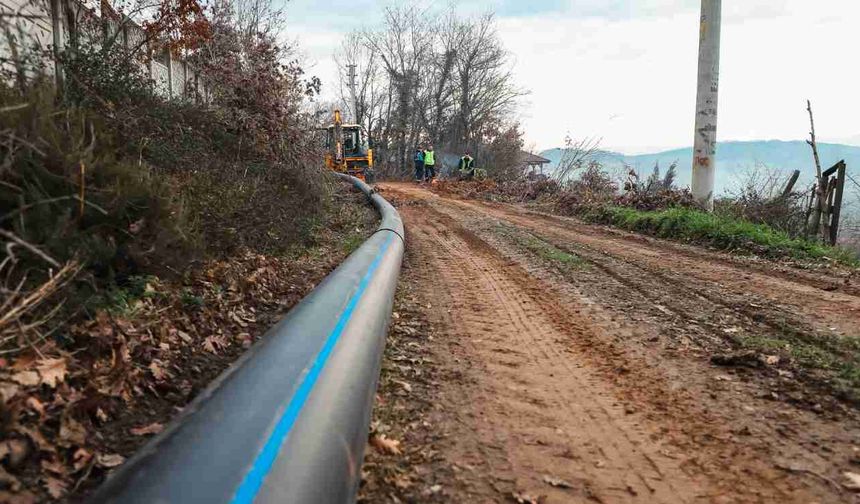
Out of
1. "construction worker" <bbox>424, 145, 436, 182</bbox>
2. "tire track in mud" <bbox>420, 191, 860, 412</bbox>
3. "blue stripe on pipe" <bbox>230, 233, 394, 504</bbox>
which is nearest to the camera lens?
"blue stripe on pipe" <bbox>230, 233, 394, 504</bbox>

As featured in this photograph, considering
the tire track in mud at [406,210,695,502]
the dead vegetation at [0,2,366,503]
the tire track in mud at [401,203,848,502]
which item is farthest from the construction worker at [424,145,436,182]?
the tire track in mud at [401,203,848,502]

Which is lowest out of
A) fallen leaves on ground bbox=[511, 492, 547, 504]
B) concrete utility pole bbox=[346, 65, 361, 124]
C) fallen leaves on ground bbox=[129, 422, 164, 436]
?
fallen leaves on ground bbox=[511, 492, 547, 504]

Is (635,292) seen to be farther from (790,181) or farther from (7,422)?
(790,181)

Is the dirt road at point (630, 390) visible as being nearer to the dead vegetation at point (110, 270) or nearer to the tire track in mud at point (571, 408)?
the tire track in mud at point (571, 408)

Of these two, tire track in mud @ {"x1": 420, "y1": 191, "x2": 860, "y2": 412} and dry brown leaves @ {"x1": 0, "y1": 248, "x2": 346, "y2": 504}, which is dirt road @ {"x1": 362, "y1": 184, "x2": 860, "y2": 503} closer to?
tire track in mud @ {"x1": 420, "y1": 191, "x2": 860, "y2": 412}

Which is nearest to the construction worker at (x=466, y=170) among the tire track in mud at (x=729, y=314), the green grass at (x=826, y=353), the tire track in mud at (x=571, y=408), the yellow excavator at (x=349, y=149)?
the yellow excavator at (x=349, y=149)

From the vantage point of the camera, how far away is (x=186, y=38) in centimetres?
897

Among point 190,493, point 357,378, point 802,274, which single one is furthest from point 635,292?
point 190,493

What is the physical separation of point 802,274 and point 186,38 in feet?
30.1

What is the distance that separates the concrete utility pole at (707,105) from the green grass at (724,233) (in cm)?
81

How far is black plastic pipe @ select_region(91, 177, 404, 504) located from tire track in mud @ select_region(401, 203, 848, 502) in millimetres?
591

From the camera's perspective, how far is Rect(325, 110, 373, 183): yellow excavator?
21719 millimetres

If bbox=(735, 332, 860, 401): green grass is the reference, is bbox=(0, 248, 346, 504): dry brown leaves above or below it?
above

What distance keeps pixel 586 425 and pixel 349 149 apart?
21.5m
